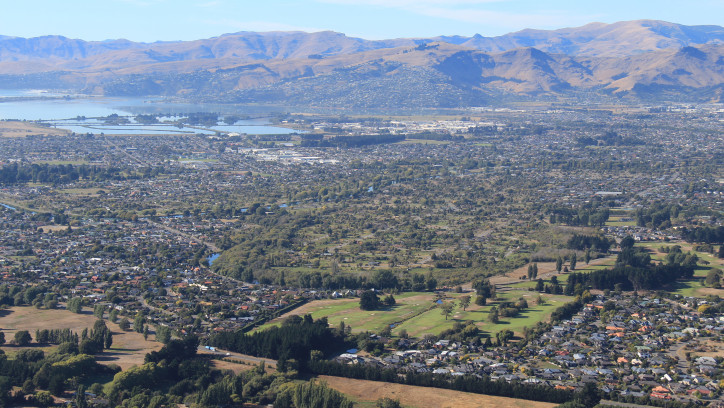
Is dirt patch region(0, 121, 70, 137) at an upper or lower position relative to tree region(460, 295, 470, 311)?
upper

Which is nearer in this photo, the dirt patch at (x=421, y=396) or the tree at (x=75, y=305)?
the dirt patch at (x=421, y=396)

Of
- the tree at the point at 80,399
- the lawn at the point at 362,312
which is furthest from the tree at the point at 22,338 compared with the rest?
the lawn at the point at 362,312

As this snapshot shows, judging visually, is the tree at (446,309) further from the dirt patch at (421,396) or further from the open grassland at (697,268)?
the open grassland at (697,268)

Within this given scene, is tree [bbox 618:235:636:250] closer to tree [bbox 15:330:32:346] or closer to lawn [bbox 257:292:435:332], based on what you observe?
lawn [bbox 257:292:435:332]

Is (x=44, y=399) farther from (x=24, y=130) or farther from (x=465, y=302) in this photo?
(x=24, y=130)

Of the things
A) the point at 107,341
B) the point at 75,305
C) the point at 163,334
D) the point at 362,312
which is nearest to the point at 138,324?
the point at 163,334

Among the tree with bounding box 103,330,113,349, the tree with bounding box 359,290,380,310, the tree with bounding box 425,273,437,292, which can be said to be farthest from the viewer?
the tree with bounding box 425,273,437,292

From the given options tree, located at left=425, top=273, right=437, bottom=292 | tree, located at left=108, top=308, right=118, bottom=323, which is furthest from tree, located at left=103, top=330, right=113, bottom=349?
tree, located at left=425, top=273, right=437, bottom=292

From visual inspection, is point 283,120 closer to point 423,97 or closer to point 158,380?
point 423,97
